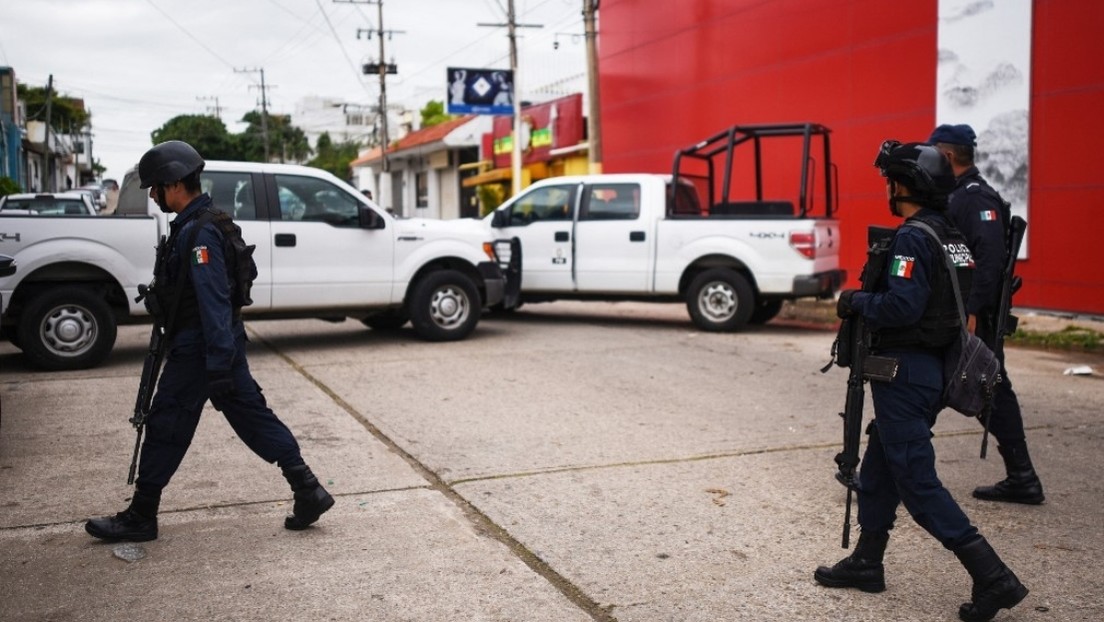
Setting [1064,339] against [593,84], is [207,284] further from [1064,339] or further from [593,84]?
[593,84]

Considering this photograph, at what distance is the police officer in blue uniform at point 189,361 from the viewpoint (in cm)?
469

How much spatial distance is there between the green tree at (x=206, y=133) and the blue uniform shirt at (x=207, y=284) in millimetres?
73702

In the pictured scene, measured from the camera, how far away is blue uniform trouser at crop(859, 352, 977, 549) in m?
3.92

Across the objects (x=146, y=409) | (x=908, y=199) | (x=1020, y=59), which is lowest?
(x=146, y=409)

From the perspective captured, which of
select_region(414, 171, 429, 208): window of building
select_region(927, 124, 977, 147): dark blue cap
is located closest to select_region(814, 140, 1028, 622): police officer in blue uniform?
select_region(927, 124, 977, 147): dark blue cap

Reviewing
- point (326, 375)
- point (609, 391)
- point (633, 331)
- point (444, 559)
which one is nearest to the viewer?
point (444, 559)

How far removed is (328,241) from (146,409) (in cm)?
609

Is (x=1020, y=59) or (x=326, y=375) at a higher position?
(x=1020, y=59)

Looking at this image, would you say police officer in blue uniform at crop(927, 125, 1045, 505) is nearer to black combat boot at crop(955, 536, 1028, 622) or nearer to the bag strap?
the bag strap

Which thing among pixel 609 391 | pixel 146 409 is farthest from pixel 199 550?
pixel 609 391

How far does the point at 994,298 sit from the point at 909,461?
1874 mm

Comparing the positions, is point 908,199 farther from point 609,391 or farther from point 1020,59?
point 1020,59

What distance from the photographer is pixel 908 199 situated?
4133 mm

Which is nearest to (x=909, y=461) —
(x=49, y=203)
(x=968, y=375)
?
(x=968, y=375)
